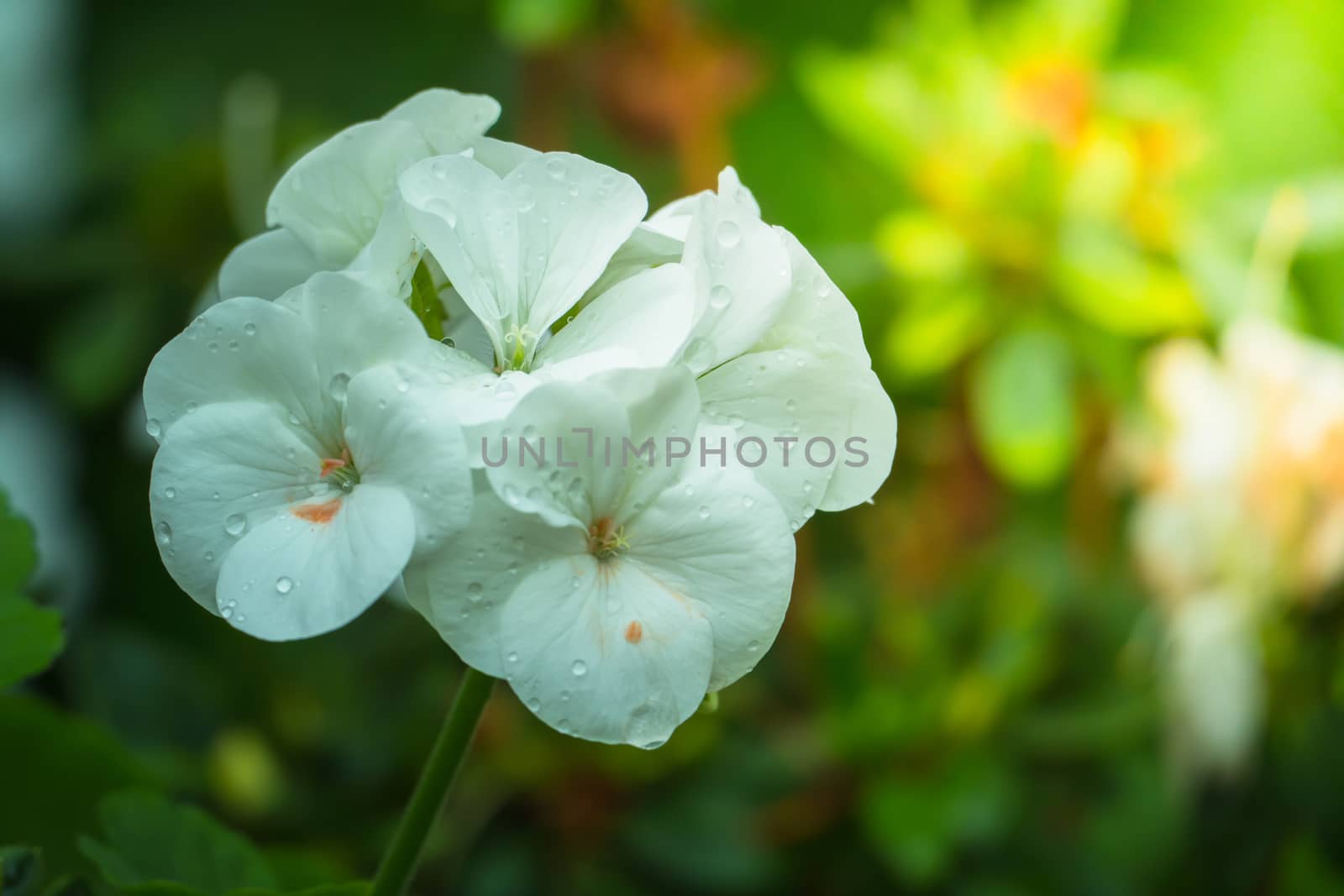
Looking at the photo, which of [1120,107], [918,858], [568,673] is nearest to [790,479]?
[568,673]

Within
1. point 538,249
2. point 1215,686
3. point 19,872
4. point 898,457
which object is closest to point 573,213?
point 538,249

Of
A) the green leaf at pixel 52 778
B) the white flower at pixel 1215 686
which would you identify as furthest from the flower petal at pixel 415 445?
the white flower at pixel 1215 686

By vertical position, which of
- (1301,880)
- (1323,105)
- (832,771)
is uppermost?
(1323,105)

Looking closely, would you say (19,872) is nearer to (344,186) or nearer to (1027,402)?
Result: (344,186)

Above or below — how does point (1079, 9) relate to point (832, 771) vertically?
above

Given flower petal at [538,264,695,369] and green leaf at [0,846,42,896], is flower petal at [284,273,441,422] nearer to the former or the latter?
flower petal at [538,264,695,369]

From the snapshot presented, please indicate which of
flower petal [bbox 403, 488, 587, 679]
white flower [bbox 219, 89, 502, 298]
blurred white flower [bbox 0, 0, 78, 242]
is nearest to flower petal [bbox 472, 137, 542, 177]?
white flower [bbox 219, 89, 502, 298]

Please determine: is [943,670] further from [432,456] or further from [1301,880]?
[432,456]
